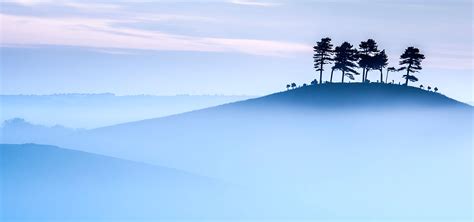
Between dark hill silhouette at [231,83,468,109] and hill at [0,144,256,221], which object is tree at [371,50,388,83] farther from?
hill at [0,144,256,221]

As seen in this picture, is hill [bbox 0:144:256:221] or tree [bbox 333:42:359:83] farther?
tree [bbox 333:42:359:83]

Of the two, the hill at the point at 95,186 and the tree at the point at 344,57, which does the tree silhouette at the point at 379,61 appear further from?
the hill at the point at 95,186

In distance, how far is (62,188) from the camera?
355 ft

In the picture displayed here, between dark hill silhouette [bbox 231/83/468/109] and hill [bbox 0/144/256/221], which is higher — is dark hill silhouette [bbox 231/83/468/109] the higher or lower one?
the higher one

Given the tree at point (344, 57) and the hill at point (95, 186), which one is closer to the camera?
the hill at point (95, 186)

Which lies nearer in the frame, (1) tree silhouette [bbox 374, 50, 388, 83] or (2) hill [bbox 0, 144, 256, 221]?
(2) hill [bbox 0, 144, 256, 221]

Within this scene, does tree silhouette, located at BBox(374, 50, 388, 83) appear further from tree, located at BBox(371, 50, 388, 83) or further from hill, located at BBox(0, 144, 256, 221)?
hill, located at BBox(0, 144, 256, 221)

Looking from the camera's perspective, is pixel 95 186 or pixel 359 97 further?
pixel 359 97

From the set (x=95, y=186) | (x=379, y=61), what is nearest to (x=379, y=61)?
(x=379, y=61)

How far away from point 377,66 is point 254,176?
110ft

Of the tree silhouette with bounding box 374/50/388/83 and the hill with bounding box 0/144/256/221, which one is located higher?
the tree silhouette with bounding box 374/50/388/83

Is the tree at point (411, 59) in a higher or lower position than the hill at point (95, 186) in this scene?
higher

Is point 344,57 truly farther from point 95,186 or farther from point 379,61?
point 95,186

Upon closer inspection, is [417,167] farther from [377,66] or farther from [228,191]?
[228,191]
